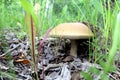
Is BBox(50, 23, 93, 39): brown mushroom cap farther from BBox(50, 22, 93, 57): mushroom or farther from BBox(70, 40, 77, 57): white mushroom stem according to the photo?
BBox(70, 40, 77, 57): white mushroom stem

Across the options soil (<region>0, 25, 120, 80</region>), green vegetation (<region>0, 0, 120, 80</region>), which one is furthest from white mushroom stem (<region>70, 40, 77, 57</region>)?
green vegetation (<region>0, 0, 120, 80</region>)

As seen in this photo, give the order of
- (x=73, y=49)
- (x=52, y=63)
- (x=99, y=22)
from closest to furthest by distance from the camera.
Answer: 1. (x=52, y=63)
2. (x=73, y=49)
3. (x=99, y=22)

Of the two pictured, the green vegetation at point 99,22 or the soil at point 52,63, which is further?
the soil at point 52,63

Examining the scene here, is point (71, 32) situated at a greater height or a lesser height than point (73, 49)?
greater

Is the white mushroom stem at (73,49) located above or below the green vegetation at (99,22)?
below

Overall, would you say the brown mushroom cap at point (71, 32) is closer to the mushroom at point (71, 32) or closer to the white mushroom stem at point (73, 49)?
the mushroom at point (71, 32)

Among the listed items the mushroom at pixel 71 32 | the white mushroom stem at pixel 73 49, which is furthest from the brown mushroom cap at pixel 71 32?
the white mushroom stem at pixel 73 49

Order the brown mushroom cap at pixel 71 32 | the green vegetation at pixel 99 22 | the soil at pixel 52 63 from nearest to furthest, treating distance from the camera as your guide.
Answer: the green vegetation at pixel 99 22 < the soil at pixel 52 63 < the brown mushroom cap at pixel 71 32

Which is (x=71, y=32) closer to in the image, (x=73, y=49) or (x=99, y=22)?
(x=73, y=49)

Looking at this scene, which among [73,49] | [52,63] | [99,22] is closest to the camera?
[52,63]

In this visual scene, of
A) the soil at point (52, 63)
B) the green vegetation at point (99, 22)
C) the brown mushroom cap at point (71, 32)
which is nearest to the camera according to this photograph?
the green vegetation at point (99, 22)

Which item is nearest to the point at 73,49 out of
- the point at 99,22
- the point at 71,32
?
the point at 71,32

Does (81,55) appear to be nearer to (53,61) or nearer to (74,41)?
(74,41)

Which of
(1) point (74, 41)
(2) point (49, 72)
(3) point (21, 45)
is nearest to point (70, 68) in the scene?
(2) point (49, 72)
